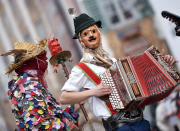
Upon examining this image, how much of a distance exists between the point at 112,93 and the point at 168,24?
3.71m

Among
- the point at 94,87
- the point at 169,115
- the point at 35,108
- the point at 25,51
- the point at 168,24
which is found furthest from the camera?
the point at 168,24

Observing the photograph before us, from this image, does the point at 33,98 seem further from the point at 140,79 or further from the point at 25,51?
the point at 140,79

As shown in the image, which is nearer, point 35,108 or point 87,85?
point 87,85

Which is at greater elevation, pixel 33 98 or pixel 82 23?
pixel 82 23

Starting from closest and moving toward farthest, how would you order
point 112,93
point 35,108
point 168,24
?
point 112,93, point 35,108, point 168,24

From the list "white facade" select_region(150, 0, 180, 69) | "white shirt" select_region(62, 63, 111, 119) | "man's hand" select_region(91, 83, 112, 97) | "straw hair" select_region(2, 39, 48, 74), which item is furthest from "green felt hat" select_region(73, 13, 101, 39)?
"white facade" select_region(150, 0, 180, 69)

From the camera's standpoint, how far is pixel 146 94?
227cm

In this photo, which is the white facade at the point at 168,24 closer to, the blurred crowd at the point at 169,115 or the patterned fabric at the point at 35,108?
the patterned fabric at the point at 35,108

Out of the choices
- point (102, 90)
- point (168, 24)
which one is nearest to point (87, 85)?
point (102, 90)

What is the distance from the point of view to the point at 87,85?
2.62m

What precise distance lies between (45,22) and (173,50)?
9.51 ft

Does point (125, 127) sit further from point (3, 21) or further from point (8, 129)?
point (3, 21)

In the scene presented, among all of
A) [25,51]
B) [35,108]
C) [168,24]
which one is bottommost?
[168,24]

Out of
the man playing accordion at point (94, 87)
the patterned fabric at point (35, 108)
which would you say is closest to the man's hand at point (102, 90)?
the man playing accordion at point (94, 87)
